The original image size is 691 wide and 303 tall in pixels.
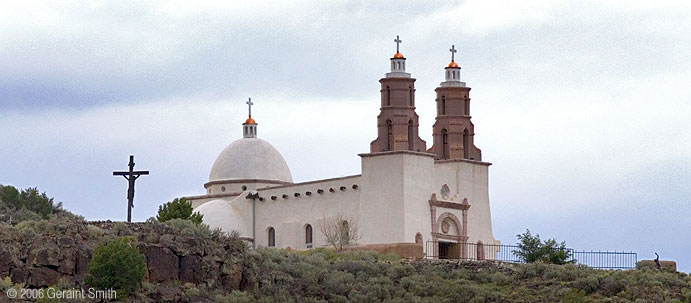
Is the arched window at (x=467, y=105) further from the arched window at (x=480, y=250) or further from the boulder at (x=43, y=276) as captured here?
the boulder at (x=43, y=276)

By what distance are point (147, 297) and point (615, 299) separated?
16.5 m

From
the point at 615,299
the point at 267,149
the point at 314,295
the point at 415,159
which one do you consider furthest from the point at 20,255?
the point at 267,149

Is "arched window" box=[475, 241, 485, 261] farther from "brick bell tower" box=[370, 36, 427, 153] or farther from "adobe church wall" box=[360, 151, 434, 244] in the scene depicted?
"brick bell tower" box=[370, 36, 427, 153]

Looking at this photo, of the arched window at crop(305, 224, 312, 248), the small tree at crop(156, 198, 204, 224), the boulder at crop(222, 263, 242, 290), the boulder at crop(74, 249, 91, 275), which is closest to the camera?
the boulder at crop(74, 249, 91, 275)

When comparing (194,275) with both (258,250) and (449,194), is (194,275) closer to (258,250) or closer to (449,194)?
(258,250)

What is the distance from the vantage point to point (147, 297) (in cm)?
5672

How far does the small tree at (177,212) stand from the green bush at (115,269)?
63.8 ft

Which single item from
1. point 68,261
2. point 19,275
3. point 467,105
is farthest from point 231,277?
point 467,105

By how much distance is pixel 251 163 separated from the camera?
3489 inches

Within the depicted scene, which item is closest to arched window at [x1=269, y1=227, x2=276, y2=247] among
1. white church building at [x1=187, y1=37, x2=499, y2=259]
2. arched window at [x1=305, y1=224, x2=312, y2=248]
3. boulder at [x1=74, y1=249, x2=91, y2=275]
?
white church building at [x1=187, y1=37, x2=499, y2=259]

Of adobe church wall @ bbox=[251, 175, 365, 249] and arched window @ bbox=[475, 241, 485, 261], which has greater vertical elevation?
adobe church wall @ bbox=[251, 175, 365, 249]

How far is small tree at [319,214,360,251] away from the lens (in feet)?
254

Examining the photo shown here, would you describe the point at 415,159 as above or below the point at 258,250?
above

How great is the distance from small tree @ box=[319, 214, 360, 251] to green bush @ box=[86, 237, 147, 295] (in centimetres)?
2020
